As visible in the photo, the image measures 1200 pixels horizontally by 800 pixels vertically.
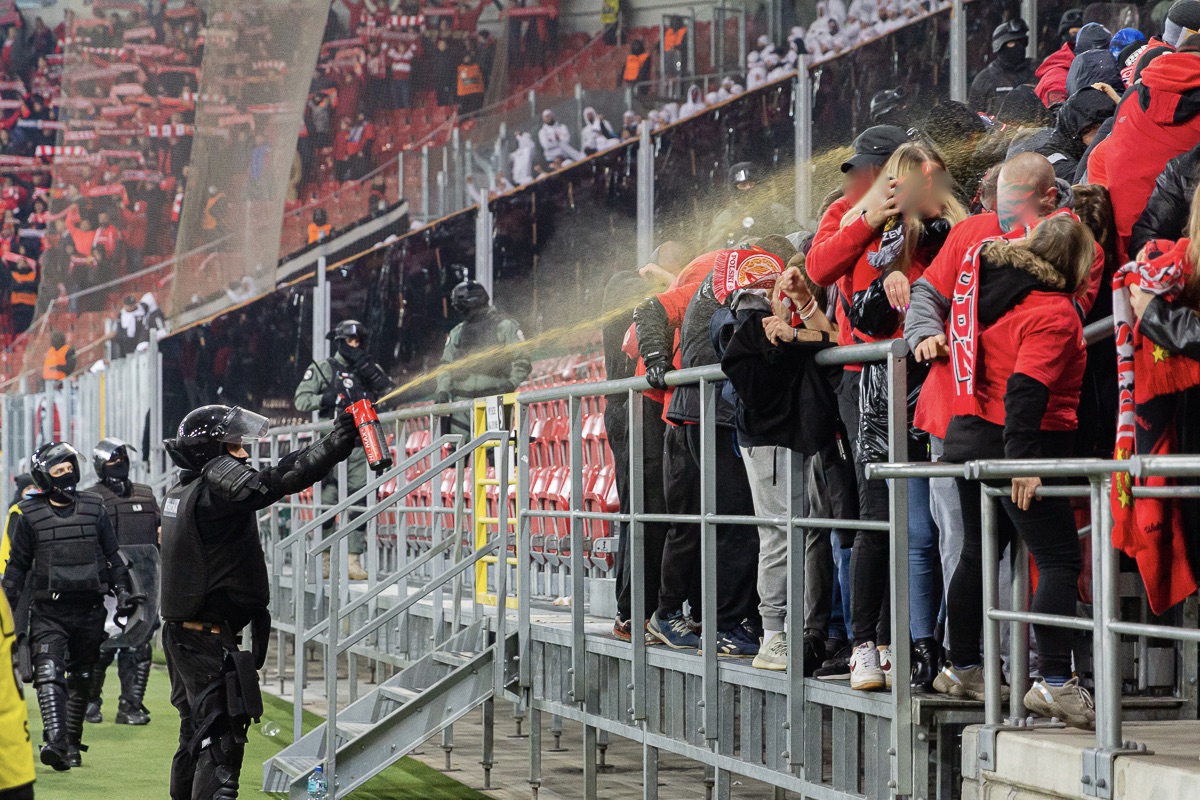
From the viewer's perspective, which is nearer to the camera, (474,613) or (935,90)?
(474,613)

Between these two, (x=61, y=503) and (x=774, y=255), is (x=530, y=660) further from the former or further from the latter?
(x=61, y=503)

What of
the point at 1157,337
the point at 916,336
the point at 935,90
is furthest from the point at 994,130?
the point at 935,90

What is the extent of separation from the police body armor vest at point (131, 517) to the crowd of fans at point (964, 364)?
675 cm

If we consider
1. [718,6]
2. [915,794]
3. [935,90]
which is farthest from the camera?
[718,6]

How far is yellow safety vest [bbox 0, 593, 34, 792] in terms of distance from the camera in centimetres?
351

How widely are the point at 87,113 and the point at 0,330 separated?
14.8 feet

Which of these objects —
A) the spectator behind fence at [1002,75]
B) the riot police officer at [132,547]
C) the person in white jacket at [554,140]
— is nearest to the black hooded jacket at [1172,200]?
the spectator behind fence at [1002,75]

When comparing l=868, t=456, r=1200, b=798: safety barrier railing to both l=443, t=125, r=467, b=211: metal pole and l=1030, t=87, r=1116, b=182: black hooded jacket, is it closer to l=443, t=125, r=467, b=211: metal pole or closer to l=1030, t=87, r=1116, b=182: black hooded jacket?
l=1030, t=87, r=1116, b=182: black hooded jacket

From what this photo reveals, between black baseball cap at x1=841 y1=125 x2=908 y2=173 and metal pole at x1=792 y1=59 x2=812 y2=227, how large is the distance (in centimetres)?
930

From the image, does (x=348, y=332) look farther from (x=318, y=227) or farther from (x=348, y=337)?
(x=318, y=227)

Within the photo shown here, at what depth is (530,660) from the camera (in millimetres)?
7859

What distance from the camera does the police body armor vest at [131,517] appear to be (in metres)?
11.5

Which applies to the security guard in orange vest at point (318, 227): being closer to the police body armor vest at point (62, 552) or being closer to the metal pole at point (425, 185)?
the metal pole at point (425, 185)

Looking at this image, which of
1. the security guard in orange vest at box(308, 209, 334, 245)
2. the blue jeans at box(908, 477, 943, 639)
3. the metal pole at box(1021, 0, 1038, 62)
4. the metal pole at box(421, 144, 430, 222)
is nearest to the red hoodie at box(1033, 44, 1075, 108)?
the blue jeans at box(908, 477, 943, 639)
